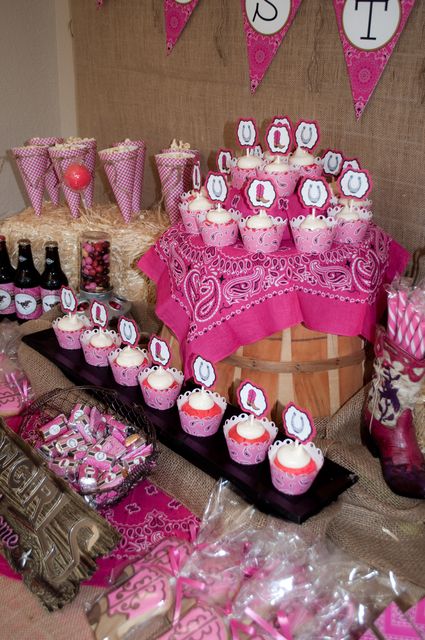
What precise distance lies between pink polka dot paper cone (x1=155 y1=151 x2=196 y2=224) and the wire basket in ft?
2.63

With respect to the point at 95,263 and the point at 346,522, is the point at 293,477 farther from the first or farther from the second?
the point at 95,263

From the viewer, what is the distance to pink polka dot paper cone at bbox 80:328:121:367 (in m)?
1.78

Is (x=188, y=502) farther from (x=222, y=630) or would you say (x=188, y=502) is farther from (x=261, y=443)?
(x=222, y=630)

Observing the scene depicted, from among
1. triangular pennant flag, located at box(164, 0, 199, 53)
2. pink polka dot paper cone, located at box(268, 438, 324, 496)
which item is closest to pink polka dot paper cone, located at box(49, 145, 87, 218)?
triangular pennant flag, located at box(164, 0, 199, 53)

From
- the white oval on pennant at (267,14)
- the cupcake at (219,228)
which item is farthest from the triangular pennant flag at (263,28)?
the cupcake at (219,228)

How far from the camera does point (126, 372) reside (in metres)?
1.67

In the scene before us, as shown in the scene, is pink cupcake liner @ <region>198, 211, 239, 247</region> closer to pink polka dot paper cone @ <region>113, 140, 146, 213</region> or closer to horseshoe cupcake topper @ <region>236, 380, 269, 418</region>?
horseshoe cupcake topper @ <region>236, 380, 269, 418</region>

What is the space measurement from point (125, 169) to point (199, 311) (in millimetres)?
963

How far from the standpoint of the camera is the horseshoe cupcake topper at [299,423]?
1.27 m

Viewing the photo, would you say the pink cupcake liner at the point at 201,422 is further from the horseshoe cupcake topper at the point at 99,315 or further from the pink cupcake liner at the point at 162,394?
the horseshoe cupcake topper at the point at 99,315

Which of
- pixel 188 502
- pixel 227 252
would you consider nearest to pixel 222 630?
pixel 188 502

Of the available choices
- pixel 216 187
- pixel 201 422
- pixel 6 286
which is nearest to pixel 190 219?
pixel 216 187

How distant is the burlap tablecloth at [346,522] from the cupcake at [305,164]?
60cm

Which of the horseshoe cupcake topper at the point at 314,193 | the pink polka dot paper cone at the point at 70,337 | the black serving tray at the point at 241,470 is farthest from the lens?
the pink polka dot paper cone at the point at 70,337
